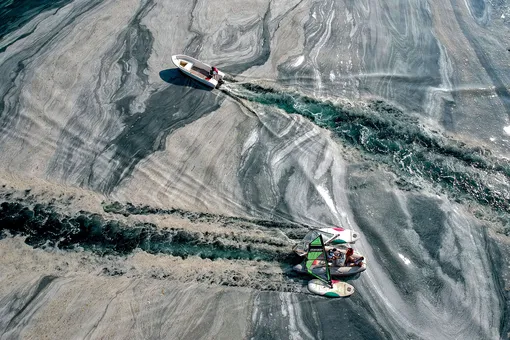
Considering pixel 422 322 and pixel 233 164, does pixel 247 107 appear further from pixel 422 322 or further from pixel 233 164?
pixel 422 322

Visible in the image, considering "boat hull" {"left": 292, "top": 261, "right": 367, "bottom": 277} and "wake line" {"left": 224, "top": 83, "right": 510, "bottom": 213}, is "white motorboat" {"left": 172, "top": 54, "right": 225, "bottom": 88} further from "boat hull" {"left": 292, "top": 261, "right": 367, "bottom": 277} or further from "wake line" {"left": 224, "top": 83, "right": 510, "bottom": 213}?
"boat hull" {"left": 292, "top": 261, "right": 367, "bottom": 277}

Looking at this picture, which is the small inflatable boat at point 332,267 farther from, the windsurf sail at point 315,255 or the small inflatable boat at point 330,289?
the small inflatable boat at point 330,289

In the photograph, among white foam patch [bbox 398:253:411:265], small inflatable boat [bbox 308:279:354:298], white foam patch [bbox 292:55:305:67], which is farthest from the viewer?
white foam patch [bbox 292:55:305:67]

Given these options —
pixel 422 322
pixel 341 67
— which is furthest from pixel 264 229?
pixel 341 67

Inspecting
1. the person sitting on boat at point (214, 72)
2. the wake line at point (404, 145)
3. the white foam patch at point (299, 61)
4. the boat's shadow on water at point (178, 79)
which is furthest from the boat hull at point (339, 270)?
the white foam patch at point (299, 61)

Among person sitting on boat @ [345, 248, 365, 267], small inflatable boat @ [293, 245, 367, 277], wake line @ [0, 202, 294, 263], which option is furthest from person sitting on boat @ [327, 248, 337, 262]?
wake line @ [0, 202, 294, 263]

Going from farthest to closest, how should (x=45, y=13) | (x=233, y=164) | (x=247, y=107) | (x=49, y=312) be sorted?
(x=45, y=13) → (x=247, y=107) → (x=233, y=164) → (x=49, y=312)
